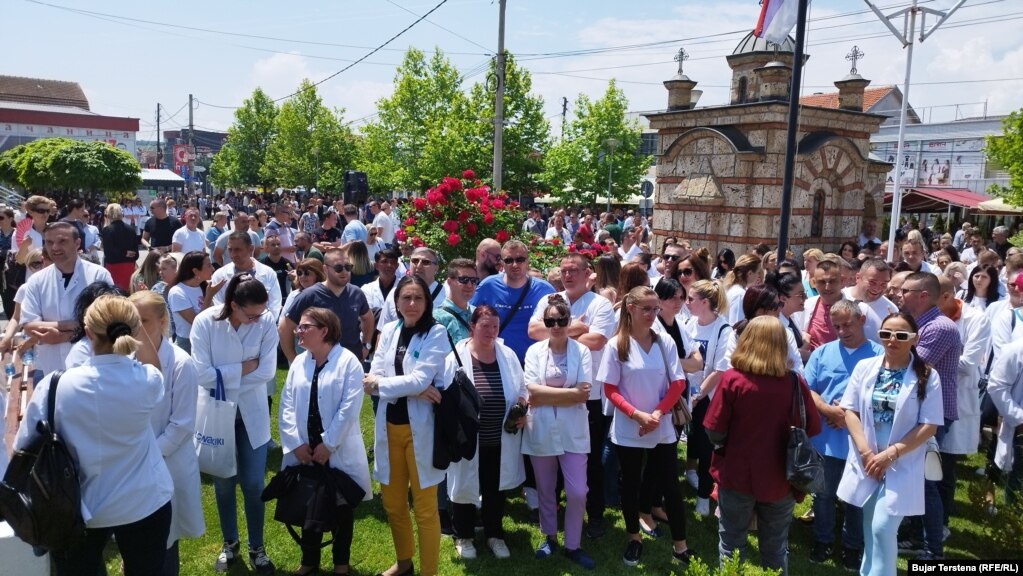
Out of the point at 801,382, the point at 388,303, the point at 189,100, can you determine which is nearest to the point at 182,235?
the point at 388,303

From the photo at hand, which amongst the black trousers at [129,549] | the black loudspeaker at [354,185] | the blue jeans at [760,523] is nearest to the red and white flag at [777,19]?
the blue jeans at [760,523]

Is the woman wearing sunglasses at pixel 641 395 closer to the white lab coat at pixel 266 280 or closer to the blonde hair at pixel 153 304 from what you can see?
the blonde hair at pixel 153 304

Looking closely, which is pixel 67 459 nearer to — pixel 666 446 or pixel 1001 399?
pixel 666 446

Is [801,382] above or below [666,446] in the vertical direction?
above

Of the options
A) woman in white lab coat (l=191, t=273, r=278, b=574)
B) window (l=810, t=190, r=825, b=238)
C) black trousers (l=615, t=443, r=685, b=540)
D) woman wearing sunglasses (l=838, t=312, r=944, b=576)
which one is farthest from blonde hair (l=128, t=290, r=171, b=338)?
window (l=810, t=190, r=825, b=238)

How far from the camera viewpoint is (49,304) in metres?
4.87

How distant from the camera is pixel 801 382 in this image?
3.89 m

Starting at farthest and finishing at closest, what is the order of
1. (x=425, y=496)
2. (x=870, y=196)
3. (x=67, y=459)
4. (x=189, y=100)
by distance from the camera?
(x=189, y=100) < (x=870, y=196) < (x=425, y=496) < (x=67, y=459)

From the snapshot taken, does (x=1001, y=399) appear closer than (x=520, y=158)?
Yes

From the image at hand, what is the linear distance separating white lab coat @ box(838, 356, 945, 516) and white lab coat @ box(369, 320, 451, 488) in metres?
2.57

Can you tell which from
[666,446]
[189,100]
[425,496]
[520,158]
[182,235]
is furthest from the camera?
[189,100]

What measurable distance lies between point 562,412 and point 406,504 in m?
1.19

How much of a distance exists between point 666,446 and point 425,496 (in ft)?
5.57

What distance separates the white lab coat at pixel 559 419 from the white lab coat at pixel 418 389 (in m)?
0.72
